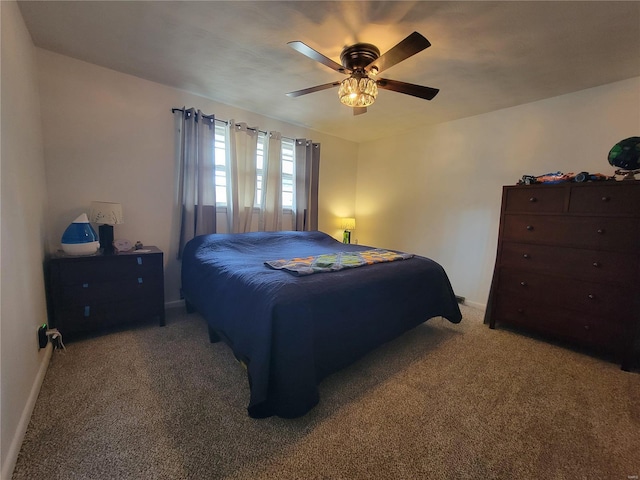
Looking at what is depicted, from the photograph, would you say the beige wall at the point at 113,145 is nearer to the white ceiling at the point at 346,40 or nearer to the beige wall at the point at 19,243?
the white ceiling at the point at 346,40

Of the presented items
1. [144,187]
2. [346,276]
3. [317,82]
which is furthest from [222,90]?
[346,276]

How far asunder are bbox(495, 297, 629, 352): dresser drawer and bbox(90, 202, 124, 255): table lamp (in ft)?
12.1

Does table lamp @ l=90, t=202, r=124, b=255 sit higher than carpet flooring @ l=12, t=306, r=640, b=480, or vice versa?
table lamp @ l=90, t=202, r=124, b=255

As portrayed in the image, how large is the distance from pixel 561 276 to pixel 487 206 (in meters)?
1.17

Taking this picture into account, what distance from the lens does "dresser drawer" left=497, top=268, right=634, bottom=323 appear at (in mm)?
2047

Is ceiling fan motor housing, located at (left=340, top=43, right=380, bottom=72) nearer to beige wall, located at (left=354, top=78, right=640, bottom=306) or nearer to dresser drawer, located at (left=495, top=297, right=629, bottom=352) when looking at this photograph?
beige wall, located at (left=354, top=78, right=640, bottom=306)

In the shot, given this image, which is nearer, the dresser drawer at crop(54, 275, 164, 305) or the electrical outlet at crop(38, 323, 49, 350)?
the electrical outlet at crop(38, 323, 49, 350)

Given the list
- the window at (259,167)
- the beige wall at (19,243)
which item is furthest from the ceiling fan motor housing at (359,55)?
the beige wall at (19,243)

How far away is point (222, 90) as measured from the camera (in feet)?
9.17

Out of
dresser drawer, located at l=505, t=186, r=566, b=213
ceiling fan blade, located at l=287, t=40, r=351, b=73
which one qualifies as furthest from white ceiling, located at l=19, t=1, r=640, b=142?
dresser drawer, located at l=505, t=186, r=566, b=213

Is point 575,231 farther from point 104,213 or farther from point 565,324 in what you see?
point 104,213

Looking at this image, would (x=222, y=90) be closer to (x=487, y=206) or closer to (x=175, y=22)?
(x=175, y=22)

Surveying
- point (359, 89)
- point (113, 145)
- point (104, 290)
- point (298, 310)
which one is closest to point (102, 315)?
point (104, 290)

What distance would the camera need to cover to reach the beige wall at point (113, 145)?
2293mm
